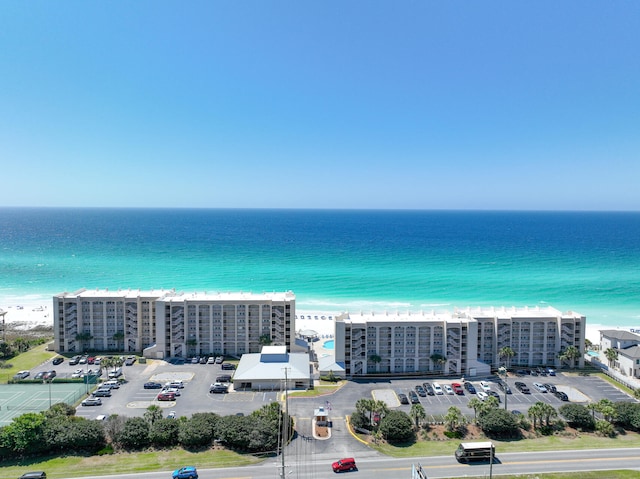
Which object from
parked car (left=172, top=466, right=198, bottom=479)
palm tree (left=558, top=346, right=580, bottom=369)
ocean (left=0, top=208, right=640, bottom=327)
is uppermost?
ocean (left=0, top=208, right=640, bottom=327)

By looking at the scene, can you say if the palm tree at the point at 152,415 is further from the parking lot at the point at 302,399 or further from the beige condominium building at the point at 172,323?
the beige condominium building at the point at 172,323

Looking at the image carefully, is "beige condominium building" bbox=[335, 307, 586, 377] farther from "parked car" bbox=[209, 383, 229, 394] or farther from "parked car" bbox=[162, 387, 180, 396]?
"parked car" bbox=[162, 387, 180, 396]

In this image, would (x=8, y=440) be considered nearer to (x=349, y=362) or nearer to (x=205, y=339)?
(x=205, y=339)

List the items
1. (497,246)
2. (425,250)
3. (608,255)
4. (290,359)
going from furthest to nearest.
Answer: (497,246)
(425,250)
(608,255)
(290,359)

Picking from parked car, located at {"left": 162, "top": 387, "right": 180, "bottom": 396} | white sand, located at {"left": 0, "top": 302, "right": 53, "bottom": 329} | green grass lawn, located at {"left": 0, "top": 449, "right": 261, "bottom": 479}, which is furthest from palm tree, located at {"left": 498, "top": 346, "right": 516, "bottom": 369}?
white sand, located at {"left": 0, "top": 302, "right": 53, "bottom": 329}

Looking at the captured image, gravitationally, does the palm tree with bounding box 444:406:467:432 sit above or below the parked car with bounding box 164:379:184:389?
above

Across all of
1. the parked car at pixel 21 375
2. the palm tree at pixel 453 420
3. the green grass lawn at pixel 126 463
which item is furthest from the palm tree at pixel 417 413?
the parked car at pixel 21 375

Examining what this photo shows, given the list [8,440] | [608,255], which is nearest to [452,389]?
[8,440]
